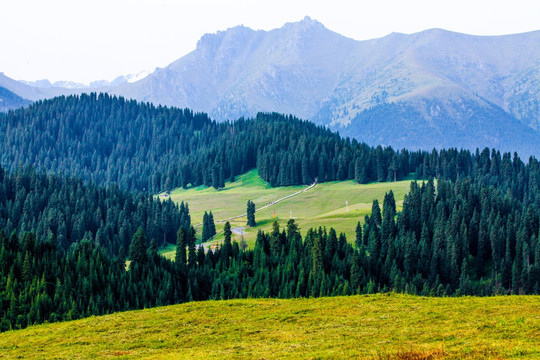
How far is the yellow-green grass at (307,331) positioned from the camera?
Result: 55656 millimetres

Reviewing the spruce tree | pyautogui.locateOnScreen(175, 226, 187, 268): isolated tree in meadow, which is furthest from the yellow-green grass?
pyautogui.locateOnScreen(175, 226, 187, 268): isolated tree in meadow

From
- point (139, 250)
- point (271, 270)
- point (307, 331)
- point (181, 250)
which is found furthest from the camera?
point (181, 250)

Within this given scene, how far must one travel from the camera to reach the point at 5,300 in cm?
Result: 12081

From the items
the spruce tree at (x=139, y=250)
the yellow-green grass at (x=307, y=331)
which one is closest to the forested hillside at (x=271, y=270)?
the spruce tree at (x=139, y=250)

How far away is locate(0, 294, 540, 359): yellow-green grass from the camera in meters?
55.7

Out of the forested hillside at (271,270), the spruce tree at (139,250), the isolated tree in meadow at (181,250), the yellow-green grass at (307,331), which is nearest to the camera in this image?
the yellow-green grass at (307,331)

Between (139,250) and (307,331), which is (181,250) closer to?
(139,250)

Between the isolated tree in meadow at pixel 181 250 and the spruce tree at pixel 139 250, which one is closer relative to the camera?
the spruce tree at pixel 139 250

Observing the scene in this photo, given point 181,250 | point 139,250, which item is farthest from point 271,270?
point 139,250

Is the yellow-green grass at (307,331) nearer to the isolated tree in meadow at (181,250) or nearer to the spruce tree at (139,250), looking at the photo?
the spruce tree at (139,250)

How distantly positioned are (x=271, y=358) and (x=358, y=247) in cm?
14461

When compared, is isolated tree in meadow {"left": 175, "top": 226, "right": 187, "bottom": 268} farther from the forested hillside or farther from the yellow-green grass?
the yellow-green grass

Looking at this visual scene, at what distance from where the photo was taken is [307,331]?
6975 centimetres

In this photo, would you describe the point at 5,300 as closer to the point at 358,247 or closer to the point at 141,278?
the point at 141,278
